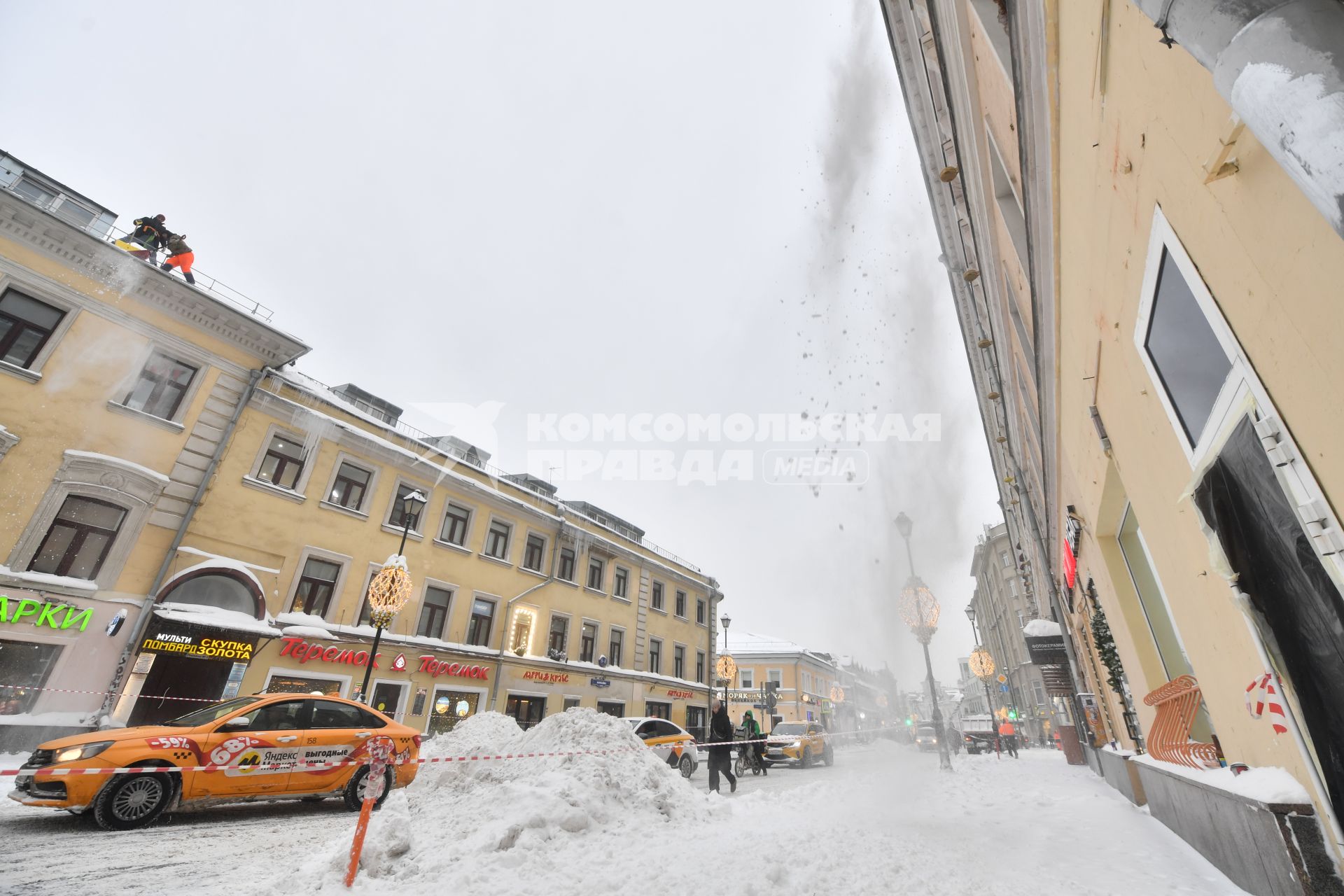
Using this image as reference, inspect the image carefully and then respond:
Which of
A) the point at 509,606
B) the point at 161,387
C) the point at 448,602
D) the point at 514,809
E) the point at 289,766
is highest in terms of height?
the point at 161,387

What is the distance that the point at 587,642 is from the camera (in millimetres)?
25688

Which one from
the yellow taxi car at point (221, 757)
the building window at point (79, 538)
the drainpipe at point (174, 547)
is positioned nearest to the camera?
the yellow taxi car at point (221, 757)

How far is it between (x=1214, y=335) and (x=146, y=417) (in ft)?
65.4

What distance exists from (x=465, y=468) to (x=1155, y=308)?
72.1 feet

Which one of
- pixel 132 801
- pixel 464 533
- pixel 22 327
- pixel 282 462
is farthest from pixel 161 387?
pixel 132 801

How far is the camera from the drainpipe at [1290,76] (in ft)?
4.48

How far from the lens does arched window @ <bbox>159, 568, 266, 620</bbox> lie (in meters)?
14.1

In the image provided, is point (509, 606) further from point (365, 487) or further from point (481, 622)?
point (365, 487)

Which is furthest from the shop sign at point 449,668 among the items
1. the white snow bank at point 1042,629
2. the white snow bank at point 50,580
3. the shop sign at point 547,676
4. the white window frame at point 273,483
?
the white snow bank at point 1042,629

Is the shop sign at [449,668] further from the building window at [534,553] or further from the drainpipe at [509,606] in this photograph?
the building window at [534,553]

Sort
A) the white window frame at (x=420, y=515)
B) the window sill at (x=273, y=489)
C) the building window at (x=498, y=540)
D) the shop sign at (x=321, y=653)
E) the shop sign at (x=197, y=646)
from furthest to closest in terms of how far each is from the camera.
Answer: the building window at (x=498, y=540)
the white window frame at (x=420, y=515)
the window sill at (x=273, y=489)
the shop sign at (x=321, y=653)
the shop sign at (x=197, y=646)

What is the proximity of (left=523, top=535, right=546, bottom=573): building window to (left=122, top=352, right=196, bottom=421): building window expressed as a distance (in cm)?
1280

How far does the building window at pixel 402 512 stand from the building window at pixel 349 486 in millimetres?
1066

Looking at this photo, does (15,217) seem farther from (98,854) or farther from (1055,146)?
(1055,146)
